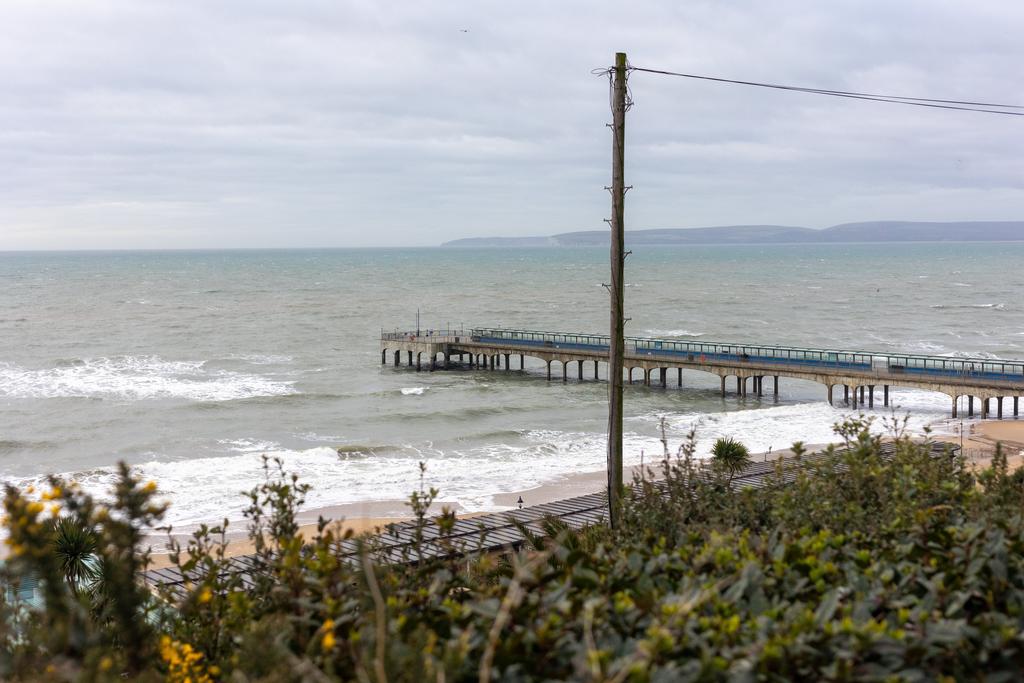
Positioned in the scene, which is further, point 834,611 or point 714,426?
point 714,426

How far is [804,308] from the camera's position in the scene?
360 ft

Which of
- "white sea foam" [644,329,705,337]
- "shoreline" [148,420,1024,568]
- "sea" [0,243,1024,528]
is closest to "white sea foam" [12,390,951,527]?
"sea" [0,243,1024,528]

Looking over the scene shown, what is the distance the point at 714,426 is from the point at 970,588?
38.2 metres

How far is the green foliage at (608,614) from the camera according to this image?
4.80 meters

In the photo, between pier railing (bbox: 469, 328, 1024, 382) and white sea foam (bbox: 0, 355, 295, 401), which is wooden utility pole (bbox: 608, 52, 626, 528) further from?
white sea foam (bbox: 0, 355, 295, 401)

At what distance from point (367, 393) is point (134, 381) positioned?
14.8m

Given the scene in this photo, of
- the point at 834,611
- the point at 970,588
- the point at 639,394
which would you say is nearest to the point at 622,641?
the point at 834,611

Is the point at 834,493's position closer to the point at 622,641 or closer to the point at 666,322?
the point at 622,641

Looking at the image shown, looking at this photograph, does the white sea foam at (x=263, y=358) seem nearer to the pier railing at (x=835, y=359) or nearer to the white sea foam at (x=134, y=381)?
the white sea foam at (x=134, y=381)

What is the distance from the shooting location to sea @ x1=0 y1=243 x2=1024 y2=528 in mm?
35000

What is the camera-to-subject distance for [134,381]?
58.4 meters

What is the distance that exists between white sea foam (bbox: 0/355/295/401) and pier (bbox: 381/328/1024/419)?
1188cm

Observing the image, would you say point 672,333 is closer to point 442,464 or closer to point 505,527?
point 442,464

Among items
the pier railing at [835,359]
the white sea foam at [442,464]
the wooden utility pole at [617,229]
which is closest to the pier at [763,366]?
the pier railing at [835,359]
